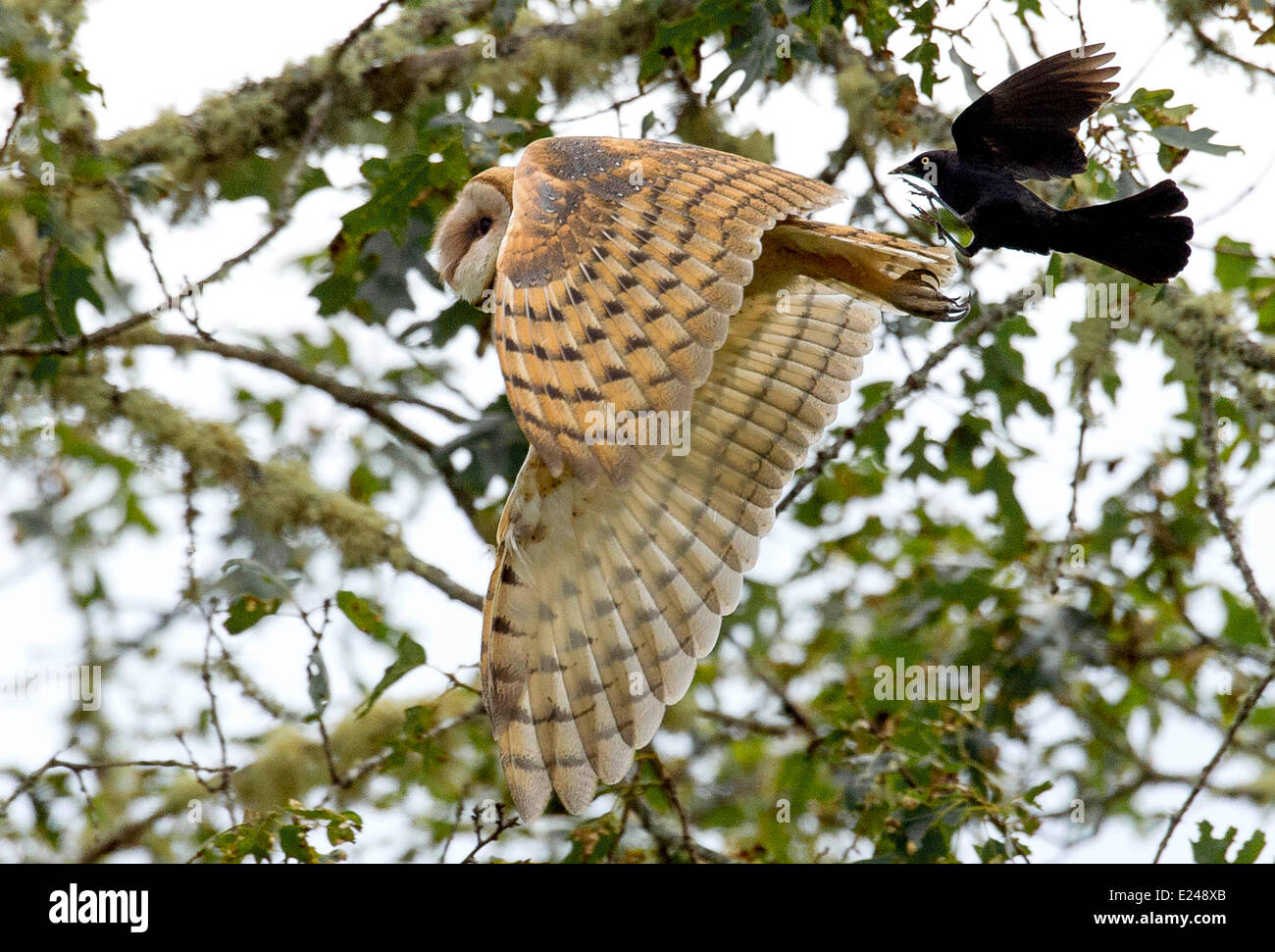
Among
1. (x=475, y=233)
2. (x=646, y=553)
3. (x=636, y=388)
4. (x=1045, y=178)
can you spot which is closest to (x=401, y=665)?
(x=646, y=553)

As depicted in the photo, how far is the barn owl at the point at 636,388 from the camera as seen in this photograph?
1856 mm

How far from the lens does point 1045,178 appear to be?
195cm

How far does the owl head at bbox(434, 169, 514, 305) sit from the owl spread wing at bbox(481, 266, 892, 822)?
1.56 feet

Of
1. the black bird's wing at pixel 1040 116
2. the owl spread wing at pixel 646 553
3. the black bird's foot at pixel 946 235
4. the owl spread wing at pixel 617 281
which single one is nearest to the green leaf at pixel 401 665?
the owl spread wing at pixel 646 553

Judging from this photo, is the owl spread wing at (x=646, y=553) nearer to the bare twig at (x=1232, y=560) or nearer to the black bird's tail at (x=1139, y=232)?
the black bird's tail at (x=1139, y=232)

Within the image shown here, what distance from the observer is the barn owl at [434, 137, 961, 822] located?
1.86m

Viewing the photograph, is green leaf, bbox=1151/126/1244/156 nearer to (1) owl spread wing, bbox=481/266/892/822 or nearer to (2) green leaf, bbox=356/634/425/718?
(1) owl spread wing, bbox=481/266/892/822

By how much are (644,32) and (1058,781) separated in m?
2.73

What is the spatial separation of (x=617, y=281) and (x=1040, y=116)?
26.2 inches

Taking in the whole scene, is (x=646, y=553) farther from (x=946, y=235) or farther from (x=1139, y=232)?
(x=1139, y=232)

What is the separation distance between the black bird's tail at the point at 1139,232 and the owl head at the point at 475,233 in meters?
1.11

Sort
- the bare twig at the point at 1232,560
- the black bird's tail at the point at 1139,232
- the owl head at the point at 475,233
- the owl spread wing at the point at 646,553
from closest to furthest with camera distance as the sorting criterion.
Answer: the black bird's tail at the point at 1139,232
the owl spread wing at the point at 646,553
the bare twig at the point at 1232,560
the owl head at the point at 475,233

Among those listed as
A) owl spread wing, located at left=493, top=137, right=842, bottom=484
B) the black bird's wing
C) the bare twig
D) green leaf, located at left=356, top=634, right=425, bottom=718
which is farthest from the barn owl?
the bare twig

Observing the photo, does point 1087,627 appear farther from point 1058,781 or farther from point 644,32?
point 644,32
